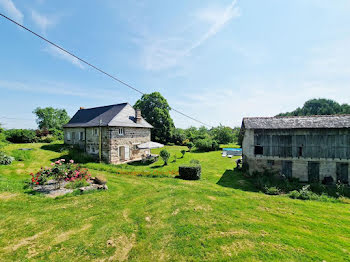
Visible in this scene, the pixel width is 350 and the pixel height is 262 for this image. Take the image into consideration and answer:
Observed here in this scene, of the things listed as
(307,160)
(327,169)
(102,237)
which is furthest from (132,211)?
(327,169)

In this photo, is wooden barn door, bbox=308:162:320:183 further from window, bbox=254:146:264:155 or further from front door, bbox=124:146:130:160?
front door, bbox=124:146:130:160

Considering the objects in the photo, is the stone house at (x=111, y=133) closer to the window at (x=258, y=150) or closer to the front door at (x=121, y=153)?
the front door at (x=121, y=153)

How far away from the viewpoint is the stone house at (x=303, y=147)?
12.4 m

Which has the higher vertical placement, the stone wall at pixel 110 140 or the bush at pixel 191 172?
the stone wall at pixel 110 140

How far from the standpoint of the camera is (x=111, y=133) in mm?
18500

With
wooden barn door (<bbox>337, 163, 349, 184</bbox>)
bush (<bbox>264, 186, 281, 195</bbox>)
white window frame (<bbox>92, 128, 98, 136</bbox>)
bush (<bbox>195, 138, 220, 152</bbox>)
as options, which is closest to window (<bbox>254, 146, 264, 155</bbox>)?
bush (<bbox>264, 186, 281, 195</bbox>)

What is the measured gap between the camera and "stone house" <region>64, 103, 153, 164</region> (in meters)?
18.7

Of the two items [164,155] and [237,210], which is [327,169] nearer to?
[237,210]

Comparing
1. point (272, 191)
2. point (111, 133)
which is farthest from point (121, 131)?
point (272, 191)

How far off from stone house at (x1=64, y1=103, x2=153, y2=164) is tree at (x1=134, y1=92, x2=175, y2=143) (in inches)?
570

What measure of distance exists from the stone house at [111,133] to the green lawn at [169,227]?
921 cm

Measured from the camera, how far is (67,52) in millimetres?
7273

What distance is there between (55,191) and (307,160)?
19159mm

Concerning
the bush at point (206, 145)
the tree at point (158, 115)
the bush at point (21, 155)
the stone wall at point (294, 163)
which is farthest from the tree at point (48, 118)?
the stone wall at point (294, 163)
